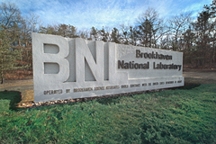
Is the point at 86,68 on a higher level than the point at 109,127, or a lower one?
higher

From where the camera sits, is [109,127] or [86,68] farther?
[86,68]

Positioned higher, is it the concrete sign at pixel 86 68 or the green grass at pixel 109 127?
the concrete sign at pixel 86 68

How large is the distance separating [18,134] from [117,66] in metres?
4.37

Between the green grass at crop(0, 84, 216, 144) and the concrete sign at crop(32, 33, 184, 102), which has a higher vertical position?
the concrete sign at crop(32, 33, 184, 102)

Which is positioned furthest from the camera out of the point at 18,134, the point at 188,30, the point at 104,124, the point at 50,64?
the point at 188,30

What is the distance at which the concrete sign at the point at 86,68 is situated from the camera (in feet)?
13.6

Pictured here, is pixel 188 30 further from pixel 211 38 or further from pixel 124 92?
pixel 124 92

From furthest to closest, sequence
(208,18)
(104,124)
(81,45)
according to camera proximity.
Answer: (208,18) → (81,45) → (104,124)

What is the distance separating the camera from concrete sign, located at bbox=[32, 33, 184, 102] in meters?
4.14

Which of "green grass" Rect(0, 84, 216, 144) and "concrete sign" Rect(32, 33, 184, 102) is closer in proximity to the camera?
"green grass" Rect(0, 84, 216, 144)

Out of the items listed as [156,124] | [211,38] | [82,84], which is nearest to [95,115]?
[156,124]

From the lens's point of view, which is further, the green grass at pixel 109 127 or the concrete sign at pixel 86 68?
the concrete sign at pixel 86 68

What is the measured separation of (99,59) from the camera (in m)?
5.11

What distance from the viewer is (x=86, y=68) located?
4.92 meters
